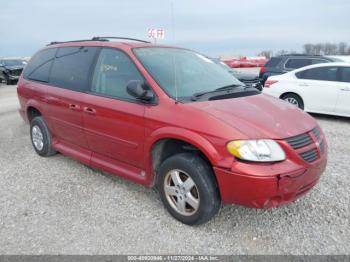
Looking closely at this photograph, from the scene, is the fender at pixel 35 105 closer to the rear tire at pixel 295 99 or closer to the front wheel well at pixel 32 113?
the front wheel well at pixel 32 113

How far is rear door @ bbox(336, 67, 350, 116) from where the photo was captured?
24.1 ft

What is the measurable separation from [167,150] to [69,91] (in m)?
1.76

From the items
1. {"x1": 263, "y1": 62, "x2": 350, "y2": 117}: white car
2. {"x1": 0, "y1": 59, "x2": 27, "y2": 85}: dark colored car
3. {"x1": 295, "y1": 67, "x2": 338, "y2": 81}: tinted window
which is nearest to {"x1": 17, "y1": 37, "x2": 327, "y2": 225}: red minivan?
{"x1": 263, "y1": 62, "x2": 350, "y2": 117}: white car

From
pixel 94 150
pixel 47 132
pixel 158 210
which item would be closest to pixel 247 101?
pixel 158 210

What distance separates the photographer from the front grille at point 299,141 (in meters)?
2.75

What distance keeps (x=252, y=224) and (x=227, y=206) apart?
390mm

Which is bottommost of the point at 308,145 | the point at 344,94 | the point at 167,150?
the point at 344,94

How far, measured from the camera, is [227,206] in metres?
3.50

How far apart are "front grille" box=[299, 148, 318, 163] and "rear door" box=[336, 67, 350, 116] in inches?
207

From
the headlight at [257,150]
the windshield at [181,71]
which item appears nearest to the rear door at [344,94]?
the windshield at [181,71]

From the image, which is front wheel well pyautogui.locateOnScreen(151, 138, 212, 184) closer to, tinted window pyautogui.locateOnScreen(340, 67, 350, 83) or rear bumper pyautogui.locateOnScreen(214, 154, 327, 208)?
rear bumper pyautogui.locateOnScreen(214, 154, 327, 208)

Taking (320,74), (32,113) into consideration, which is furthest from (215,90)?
(320,74)

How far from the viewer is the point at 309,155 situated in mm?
2854

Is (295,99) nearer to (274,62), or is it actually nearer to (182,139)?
(274,62)
